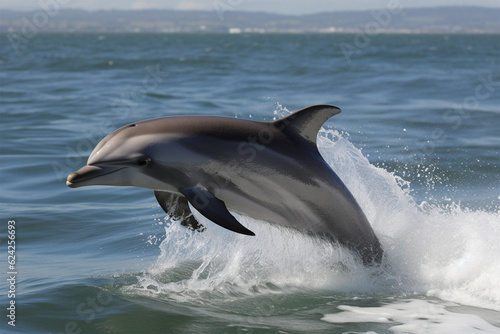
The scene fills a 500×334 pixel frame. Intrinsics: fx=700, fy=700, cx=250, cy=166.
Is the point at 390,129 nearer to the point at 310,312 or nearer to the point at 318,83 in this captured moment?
the point at 310,312

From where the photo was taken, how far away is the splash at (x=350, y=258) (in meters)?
5.77

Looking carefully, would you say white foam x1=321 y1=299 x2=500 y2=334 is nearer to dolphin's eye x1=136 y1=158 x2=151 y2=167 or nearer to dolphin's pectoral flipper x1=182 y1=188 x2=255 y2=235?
dolphin's pectoral flipper x1=182 y1=188 x2=255 y2=235

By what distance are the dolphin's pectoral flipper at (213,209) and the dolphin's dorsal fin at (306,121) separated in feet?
2.59

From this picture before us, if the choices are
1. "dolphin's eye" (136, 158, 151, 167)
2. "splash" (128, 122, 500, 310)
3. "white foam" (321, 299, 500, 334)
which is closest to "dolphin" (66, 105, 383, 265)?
"dolphin's eye" (136, 158, 151, 167)

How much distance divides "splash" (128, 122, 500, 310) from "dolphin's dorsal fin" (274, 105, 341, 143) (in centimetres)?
85

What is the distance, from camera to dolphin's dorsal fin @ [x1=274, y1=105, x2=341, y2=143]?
5.23 m

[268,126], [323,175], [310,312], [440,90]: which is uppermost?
[440,90]

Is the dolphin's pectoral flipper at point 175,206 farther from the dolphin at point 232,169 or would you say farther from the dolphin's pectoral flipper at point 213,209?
the dolphin's pectoral flipper at point 213,209

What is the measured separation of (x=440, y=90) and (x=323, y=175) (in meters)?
17.9

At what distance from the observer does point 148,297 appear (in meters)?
5.59

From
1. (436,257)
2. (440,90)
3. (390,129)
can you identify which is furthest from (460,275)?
(440,90)

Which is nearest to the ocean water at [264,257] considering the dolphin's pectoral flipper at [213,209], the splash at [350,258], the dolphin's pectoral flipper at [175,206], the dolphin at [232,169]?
the splash at [350,258]

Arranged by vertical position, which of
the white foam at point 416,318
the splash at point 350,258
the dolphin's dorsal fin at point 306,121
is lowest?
the white foam at point 416,318

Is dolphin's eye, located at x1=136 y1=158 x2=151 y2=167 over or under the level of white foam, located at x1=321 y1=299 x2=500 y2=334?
over
